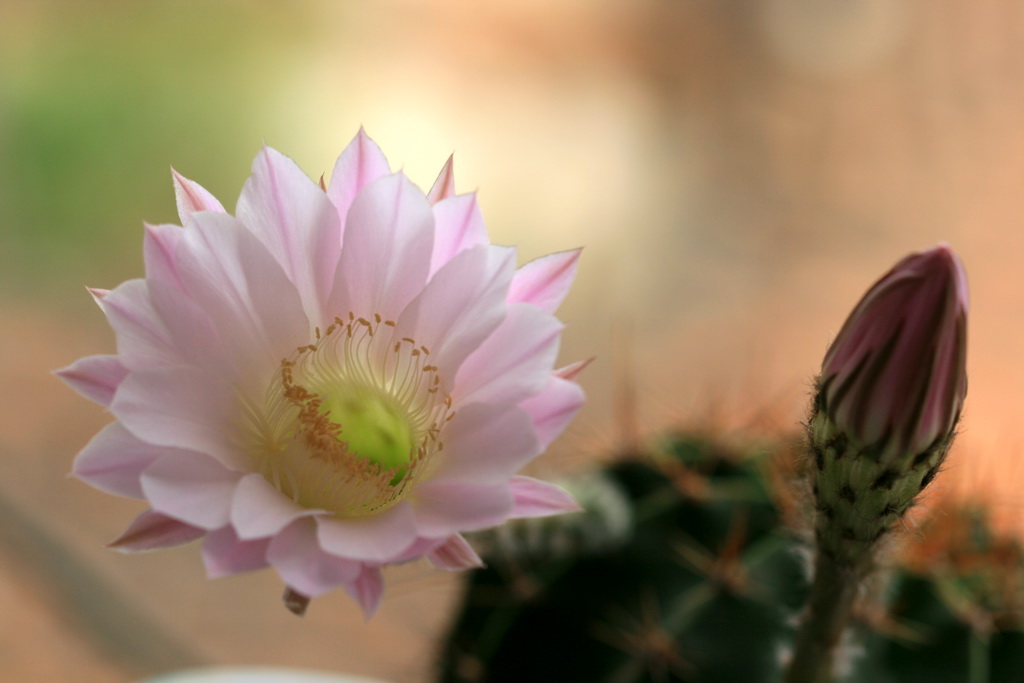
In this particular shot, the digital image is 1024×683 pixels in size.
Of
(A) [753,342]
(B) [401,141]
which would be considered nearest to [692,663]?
(A) [753,342]

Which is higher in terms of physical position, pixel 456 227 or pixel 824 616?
pixel 456 227

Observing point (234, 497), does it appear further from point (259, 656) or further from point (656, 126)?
point (656, 126)

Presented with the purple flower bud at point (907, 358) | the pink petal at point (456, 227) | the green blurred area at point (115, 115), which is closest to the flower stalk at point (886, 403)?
the purple flower bud at point (907, 358)

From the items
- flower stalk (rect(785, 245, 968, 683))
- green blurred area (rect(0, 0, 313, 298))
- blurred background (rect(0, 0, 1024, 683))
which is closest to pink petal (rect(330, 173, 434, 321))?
flower stalk (rect(785, 245, 968, 683))

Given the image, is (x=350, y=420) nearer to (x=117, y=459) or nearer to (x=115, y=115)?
(x=117, y=459)

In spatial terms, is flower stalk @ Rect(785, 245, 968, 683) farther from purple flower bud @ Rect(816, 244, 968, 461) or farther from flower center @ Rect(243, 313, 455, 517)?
flower center @ Rect(243, 313, 455, 517)

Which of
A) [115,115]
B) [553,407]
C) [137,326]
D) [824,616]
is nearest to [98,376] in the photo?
[137,326]
